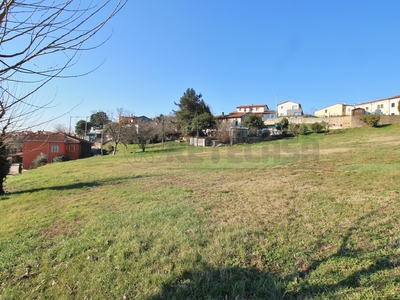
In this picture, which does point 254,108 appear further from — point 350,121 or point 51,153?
point 51,153

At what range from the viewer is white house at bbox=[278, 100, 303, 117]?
5444 centimetres

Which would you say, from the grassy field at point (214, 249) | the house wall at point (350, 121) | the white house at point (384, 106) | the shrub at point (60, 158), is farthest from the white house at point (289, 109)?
the grassy field at point (214, 249)

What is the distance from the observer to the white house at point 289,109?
Answer: 54.4m

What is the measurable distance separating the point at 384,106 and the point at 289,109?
63.6ft

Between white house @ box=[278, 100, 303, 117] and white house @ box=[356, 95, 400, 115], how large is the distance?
1452 cm

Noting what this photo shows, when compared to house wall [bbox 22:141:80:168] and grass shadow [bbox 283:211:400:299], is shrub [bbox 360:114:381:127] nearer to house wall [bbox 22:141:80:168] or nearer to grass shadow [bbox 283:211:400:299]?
grass shadow [bbox 283:211:400:299]

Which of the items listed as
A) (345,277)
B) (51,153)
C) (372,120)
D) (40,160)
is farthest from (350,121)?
(51,153)

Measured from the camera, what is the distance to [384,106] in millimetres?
44500

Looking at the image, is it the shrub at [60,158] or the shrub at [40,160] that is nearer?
the shrub at [40,160]

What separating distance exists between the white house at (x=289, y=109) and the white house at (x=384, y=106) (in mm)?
14522

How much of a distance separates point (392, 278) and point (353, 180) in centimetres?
541

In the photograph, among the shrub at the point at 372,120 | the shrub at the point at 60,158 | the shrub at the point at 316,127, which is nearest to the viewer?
the shrub at the point at 60,158

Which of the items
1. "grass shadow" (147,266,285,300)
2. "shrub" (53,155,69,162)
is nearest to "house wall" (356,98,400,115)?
"grass shadow" (147,266,285,300)

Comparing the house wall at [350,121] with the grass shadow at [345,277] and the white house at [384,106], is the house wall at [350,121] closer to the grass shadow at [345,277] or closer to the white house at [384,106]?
the white house at [384,106]
